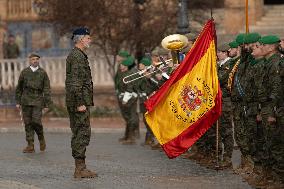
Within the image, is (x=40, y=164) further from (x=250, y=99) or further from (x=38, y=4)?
(x=38, y=4)

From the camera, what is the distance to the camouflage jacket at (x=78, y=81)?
13484 mm

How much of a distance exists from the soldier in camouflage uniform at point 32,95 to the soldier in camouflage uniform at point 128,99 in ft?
8.16

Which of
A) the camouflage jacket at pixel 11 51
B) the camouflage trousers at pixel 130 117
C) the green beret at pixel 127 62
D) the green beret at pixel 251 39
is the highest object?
the green beret at pixel 251 39

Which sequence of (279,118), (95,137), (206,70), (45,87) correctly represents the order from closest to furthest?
(279,118), (206,70), (45,87), (95,137)

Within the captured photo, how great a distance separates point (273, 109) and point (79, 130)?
2940 millimetres

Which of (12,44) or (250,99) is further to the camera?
(12,44)

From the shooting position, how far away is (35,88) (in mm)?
17594

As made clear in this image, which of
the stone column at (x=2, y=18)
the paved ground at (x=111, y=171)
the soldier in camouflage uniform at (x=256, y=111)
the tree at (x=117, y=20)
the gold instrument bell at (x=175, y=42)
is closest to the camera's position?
the soldier in camouflage uniform at (x=256, y=111)

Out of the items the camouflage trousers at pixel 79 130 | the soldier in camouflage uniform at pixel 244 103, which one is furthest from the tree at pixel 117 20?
the soldier in camouflage uniform at pixel 244 103

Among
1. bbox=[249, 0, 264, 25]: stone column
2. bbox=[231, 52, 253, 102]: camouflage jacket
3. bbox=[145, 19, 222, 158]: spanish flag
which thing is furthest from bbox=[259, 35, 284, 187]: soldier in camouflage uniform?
bbox=[249, 0, 264, 25]: stone column

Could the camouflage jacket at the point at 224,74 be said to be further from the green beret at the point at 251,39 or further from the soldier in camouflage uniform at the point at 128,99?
the soldier in camouflage uniform at the point at 128,99

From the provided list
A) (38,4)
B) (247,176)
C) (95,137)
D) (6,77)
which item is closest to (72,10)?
(38,4)

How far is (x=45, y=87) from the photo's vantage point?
696 inches

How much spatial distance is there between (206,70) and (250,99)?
125cm
